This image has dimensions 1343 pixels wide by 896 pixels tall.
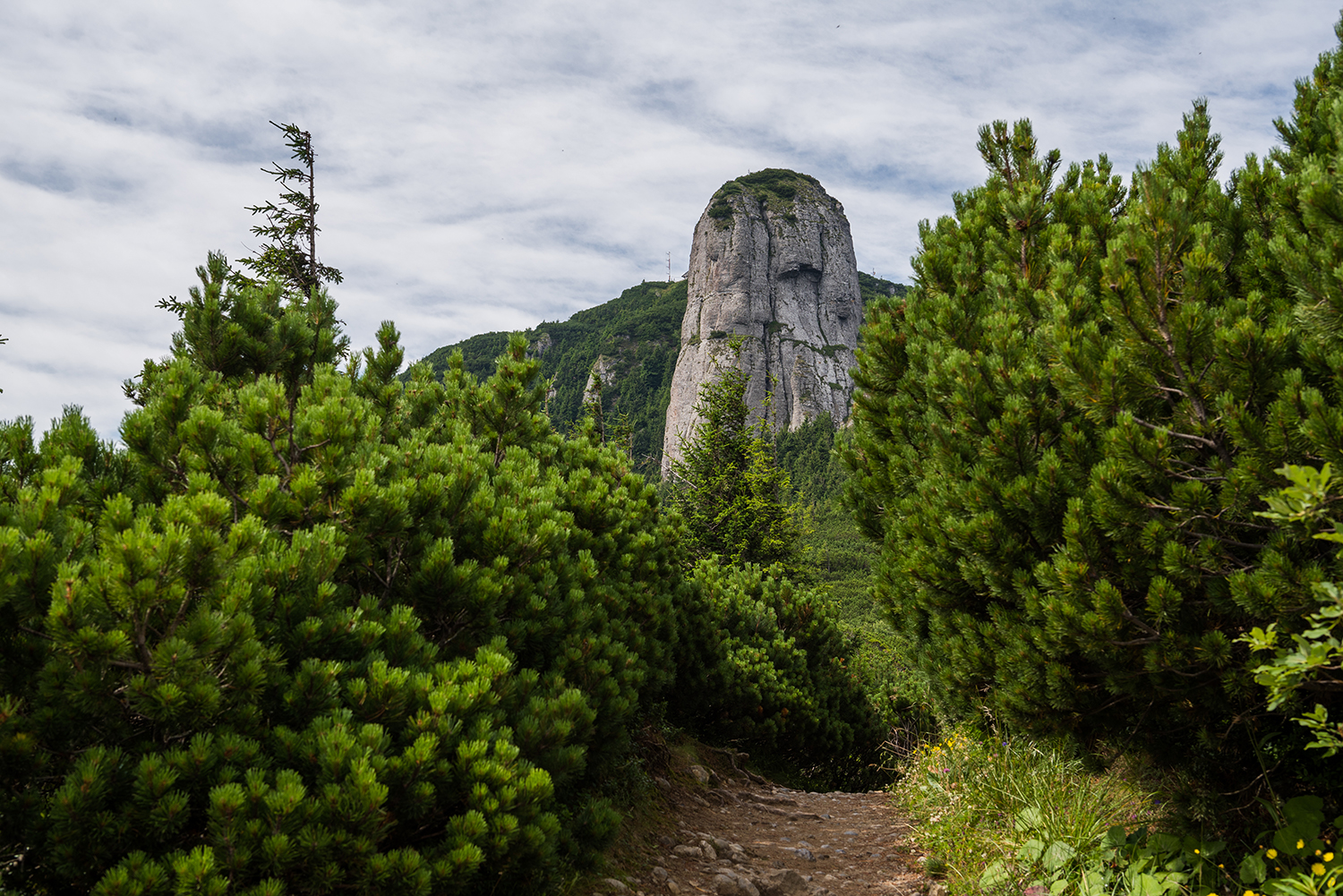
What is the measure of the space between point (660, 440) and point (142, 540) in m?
103

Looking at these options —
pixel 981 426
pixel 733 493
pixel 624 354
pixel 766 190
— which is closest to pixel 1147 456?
pixel 981 426

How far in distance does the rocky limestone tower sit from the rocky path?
73.5 m

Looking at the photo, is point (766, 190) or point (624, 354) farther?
point (624, 354)

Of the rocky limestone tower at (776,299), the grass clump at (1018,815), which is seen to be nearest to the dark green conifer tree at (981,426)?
the grass clump at (1018,815)

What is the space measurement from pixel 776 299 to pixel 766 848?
88692 mm

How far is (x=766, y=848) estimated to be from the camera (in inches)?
239

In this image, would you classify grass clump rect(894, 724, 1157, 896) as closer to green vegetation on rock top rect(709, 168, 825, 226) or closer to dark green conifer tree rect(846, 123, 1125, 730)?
dark green conifer tree rect(846, 123, 1125, 730)

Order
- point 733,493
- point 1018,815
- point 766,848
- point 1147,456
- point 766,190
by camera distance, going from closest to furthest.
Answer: point 1147,456
point 1018,815
point 766,848
point 733,493
point 766,190

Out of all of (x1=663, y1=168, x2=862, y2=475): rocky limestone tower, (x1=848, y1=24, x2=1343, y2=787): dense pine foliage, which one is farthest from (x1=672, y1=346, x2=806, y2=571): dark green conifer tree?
(x1=663, y1=168, x2=862, y2=475): rocky limestone tower

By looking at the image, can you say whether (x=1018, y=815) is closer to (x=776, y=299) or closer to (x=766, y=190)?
(x=776, y=299)

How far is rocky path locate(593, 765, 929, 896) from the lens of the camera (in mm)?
4988

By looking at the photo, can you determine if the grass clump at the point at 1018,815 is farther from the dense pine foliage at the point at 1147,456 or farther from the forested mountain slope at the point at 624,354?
the forested mountain slope at the point at 624,354

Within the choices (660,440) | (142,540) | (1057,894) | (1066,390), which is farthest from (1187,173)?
(660,440)

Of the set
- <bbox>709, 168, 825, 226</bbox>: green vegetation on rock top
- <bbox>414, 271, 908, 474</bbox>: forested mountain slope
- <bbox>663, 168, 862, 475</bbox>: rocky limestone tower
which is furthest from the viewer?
<bbox>414, 271, 908, 474</bbox>: forested mountain slope
